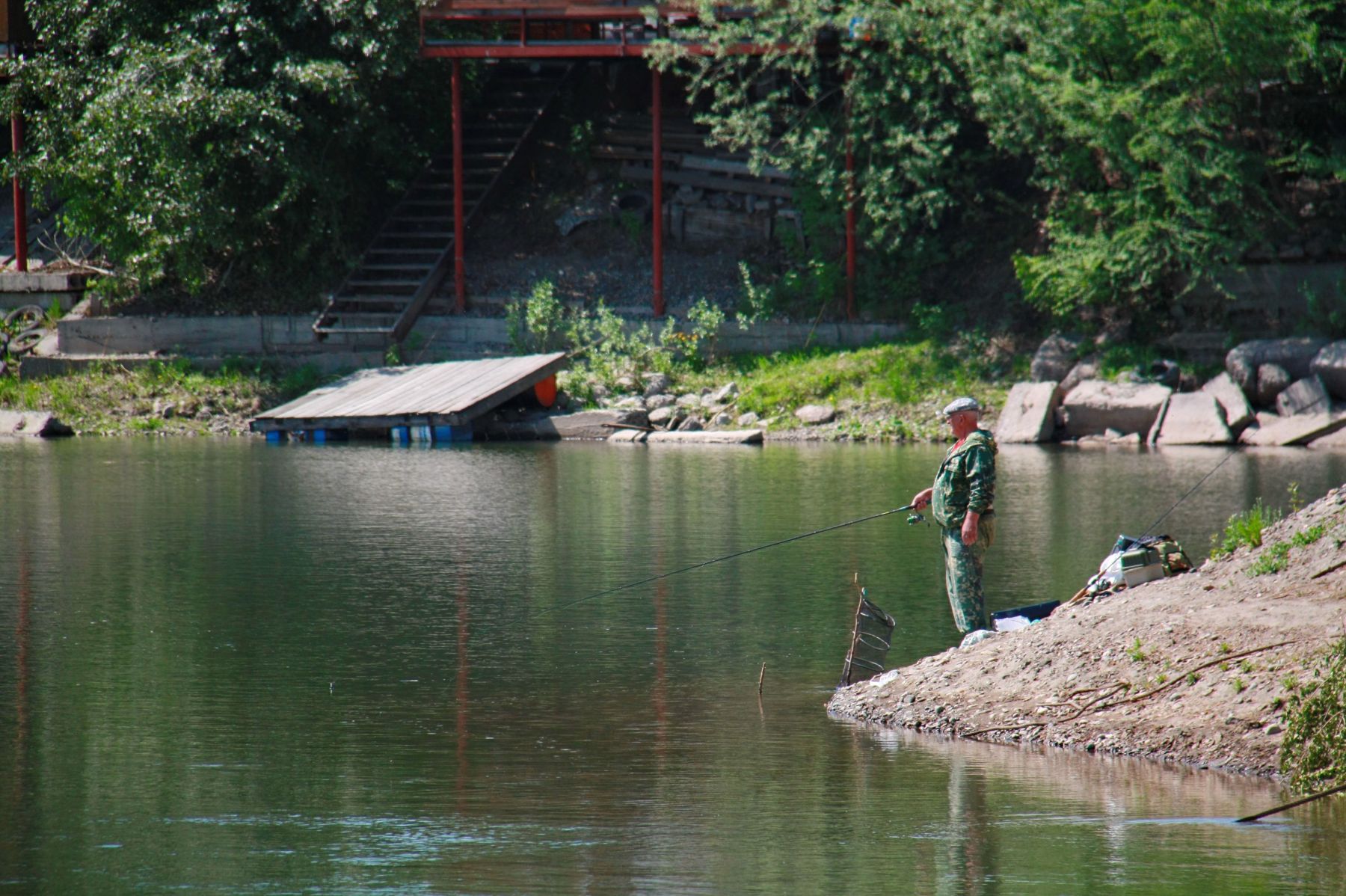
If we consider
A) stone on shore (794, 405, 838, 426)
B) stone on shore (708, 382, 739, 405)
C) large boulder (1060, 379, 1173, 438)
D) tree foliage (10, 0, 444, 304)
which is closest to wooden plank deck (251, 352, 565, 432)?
stone on shore (708, 382, 739, 405)

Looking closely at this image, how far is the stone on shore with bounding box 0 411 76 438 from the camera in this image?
2773 centimetres

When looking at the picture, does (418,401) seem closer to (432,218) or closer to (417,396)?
(417,396)

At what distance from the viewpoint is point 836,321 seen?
30.2 meters

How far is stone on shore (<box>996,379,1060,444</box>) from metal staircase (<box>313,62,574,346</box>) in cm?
1131

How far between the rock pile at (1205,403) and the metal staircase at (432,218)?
11.8 metres

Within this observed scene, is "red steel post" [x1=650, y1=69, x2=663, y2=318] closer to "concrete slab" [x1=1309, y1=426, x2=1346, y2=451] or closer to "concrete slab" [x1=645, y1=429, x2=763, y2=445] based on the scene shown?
"concrete slab" [x1=645, y1=429, x2=763, y2=445]

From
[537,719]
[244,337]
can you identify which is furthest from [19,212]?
A: [537,719]

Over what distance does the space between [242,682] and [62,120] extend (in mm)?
24049

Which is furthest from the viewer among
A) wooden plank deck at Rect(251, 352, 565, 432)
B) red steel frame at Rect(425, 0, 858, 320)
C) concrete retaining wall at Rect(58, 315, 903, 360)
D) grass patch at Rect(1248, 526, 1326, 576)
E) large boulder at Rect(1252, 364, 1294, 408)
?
concrete retaining wall at Rect(58, 315, 903, 360)

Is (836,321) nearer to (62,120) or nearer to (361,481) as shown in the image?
(361,481)

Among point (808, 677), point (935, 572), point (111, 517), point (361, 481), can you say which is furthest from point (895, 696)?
point (361, 481)

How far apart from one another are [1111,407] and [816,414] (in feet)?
15.7

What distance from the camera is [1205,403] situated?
25.2m

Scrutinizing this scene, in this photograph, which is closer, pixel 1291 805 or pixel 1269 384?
pixel 1291 805
